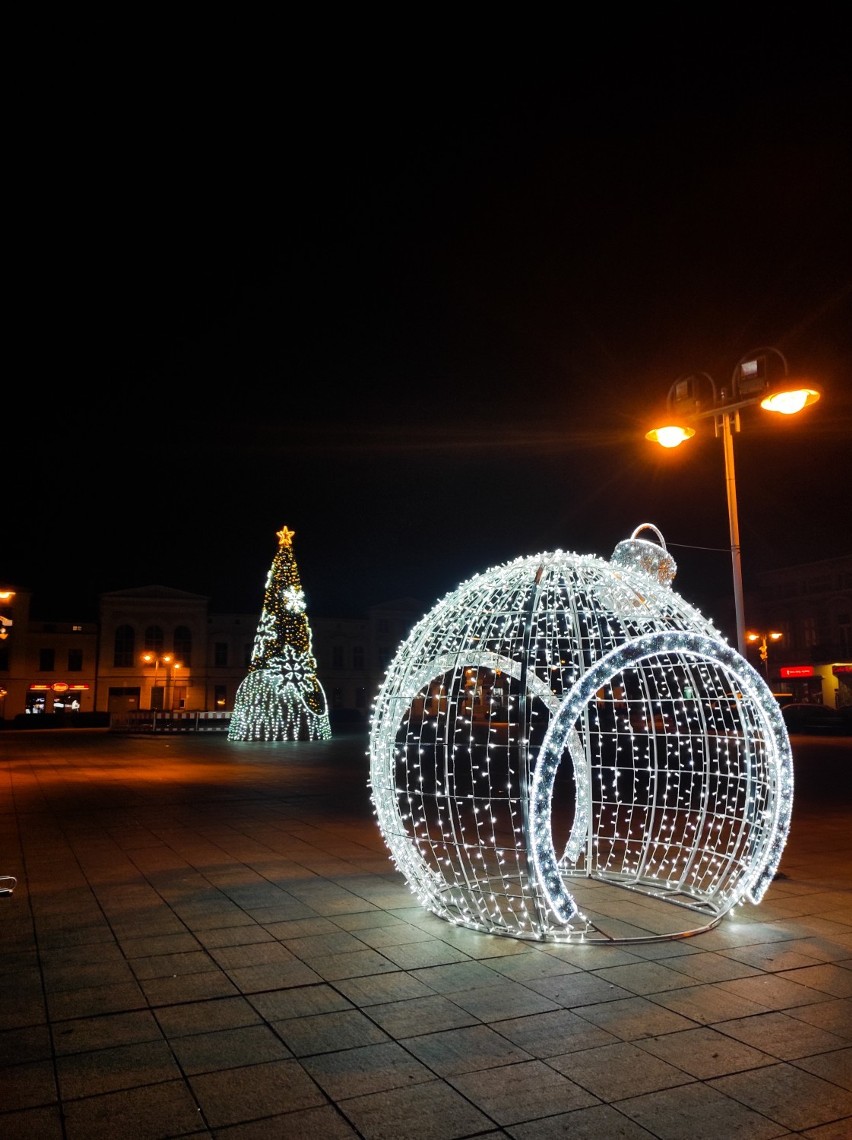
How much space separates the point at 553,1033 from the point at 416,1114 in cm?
106

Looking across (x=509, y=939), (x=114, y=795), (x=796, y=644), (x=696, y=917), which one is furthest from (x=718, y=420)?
(x=796, y=644)

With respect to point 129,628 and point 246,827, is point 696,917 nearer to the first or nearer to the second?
point 246,827

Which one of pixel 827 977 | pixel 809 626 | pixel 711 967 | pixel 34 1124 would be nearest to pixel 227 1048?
pixel 34 1124

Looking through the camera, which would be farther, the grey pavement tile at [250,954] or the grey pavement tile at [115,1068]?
the grey pavement tile at [250,954]

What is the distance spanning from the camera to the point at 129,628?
57.7 metres

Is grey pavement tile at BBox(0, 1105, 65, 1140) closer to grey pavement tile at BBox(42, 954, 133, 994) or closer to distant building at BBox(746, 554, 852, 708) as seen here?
grey pavement tile at BBox(42, 954, 133, 994)

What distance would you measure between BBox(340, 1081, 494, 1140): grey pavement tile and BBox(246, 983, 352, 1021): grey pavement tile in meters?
1.07

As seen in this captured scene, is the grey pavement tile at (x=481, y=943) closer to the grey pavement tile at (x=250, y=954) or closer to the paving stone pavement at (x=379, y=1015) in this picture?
Result: the paving stone pavement at (x=379, y=1015)

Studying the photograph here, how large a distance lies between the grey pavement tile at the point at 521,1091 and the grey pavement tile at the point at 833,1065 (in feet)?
3.50

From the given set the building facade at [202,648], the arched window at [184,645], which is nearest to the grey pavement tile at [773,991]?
the building facade at [202,648]

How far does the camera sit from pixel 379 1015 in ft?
15.4

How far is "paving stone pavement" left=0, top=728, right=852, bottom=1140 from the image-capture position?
11.9 ft

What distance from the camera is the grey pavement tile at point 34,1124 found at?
344 centimetres

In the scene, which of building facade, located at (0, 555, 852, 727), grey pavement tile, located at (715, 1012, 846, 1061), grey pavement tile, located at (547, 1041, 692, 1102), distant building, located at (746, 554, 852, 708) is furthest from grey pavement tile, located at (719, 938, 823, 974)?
distant building, located at (746, 554, 852, 708)
